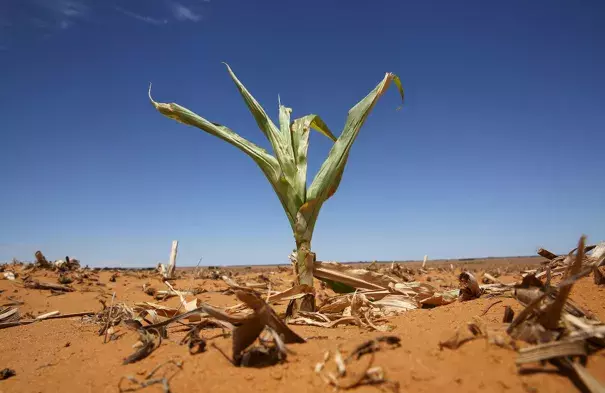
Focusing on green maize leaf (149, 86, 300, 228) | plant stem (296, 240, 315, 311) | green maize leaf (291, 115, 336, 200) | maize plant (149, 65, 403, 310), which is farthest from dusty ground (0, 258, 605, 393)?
green maize leaf (291, 115, 336, 200)

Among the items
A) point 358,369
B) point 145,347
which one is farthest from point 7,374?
point 358,369

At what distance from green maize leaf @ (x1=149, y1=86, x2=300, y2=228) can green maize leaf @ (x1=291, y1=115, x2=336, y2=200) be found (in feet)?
0.49

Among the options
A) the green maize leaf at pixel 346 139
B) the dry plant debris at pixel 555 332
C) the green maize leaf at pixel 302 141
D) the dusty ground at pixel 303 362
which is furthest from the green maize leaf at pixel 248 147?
the dry plant debris at pixel 555 332

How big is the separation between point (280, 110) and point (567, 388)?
316cm

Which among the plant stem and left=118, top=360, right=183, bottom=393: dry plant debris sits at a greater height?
the plant stem

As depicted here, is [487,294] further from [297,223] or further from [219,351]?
[219,351]

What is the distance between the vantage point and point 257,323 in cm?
177

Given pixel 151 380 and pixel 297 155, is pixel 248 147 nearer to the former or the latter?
pixel 297 155

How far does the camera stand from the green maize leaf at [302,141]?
11.1 feet

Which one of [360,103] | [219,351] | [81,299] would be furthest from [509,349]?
[81,299]

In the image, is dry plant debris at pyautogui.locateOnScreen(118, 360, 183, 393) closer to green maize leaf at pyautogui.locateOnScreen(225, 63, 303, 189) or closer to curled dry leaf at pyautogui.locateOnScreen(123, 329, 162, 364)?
curled dry leaf at pyautogui.locateOnScreen(123, 329, 162, 364)

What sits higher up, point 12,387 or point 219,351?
point 219,351

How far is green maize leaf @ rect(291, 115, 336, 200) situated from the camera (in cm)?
337

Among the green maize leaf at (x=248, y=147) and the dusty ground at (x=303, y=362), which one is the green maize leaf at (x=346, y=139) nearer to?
the green maize leaf at (x=248, y=147)
